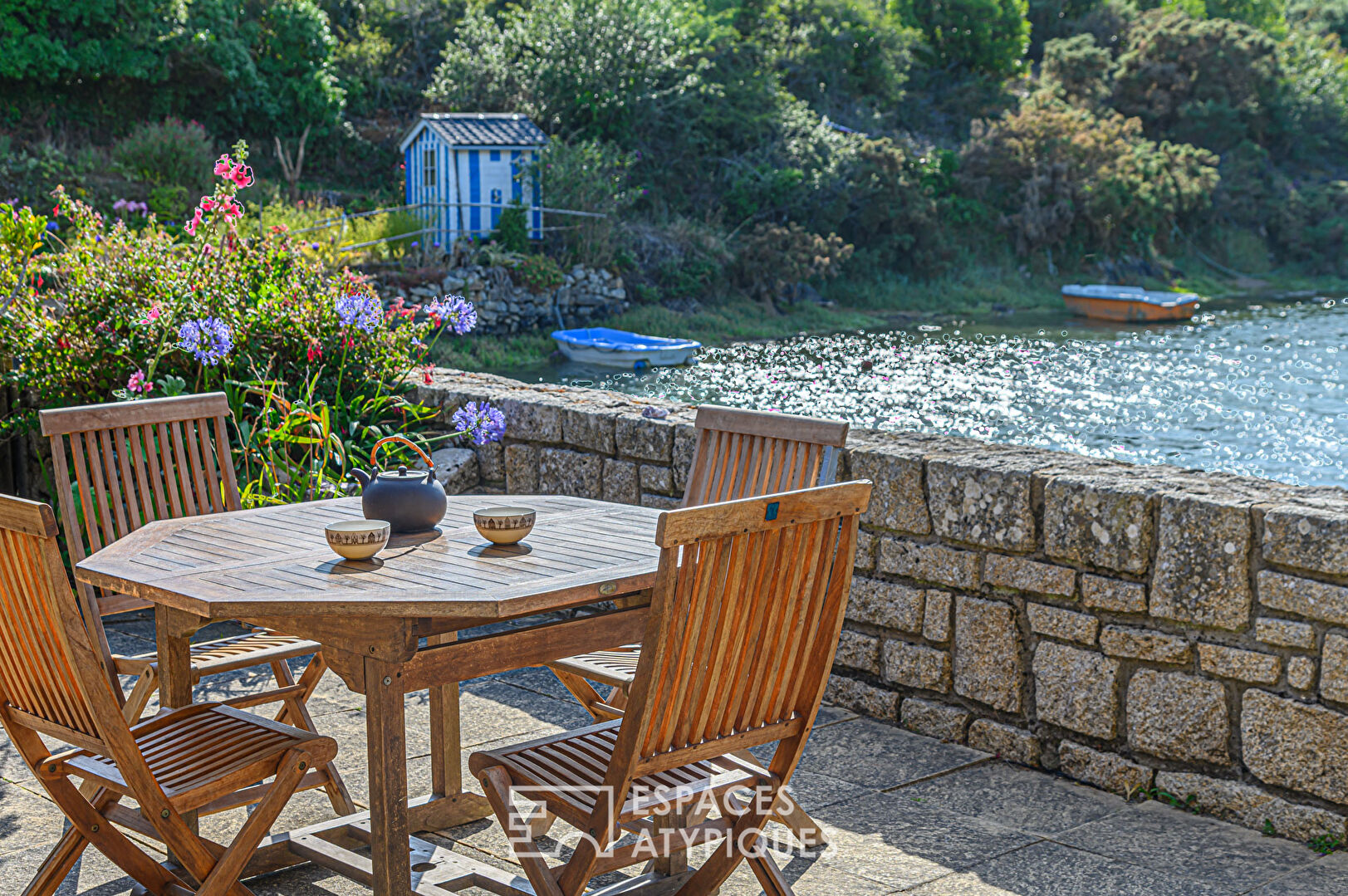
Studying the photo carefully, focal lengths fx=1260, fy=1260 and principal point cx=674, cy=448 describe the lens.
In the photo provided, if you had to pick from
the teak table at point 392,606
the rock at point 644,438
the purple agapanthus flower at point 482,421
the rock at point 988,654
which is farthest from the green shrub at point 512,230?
the teak table at point 392,606

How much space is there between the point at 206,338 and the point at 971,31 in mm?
32005

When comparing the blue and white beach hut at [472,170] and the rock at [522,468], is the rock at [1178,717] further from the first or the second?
the blue and white beach hut at [472,170]

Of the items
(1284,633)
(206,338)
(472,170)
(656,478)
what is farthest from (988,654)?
(472,170)

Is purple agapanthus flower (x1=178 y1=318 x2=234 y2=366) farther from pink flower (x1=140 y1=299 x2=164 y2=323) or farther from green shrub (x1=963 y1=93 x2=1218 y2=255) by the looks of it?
green shrub (x1=963 y1=93 x2=1218 y2=255)

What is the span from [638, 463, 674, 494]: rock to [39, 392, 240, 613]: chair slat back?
1370mm

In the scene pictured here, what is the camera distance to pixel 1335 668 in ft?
9.11

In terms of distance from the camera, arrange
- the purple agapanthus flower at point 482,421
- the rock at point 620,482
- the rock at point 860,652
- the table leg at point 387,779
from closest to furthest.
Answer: the table leg at point 387,779, the rock at point 860,652, the purple agapanthus flower at point 482,421, the rock at point 620,482

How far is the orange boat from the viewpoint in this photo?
23562 mm

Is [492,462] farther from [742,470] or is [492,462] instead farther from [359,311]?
[742,470]

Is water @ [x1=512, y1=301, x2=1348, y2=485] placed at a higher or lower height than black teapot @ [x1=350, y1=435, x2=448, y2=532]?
lower

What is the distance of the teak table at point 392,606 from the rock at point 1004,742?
3.96 feet

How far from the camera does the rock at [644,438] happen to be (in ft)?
13.7

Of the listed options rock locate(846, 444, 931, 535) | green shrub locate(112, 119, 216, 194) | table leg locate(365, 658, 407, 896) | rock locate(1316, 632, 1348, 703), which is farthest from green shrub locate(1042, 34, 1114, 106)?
table leg locate(365, 658, 407, 896)

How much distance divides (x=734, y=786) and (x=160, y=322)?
11.0 feet
